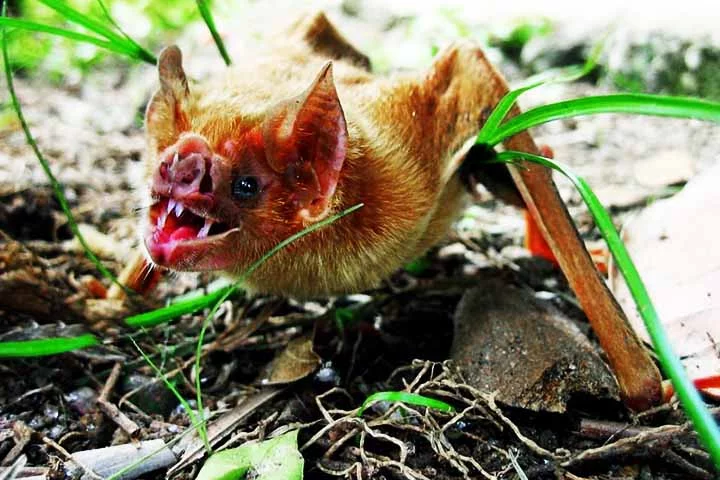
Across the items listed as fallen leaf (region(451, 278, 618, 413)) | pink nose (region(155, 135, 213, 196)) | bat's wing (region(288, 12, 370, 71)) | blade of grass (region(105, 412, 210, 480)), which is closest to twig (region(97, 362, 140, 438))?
blade of grass (region(105, 412, 210, 480))

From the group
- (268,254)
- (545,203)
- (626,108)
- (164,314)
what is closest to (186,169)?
(268,254)

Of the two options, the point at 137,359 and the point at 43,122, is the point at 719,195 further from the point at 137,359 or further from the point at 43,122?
the point at 43,122

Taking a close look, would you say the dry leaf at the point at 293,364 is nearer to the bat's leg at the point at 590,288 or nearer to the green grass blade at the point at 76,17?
the bat's leg at the point at 590,288

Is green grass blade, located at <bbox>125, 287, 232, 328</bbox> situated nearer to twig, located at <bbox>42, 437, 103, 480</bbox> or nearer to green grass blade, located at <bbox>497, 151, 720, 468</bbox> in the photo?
twig, located at <bbox>42, 437, 103, 480</bbox>

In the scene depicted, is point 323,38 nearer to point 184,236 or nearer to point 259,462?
point 184,236

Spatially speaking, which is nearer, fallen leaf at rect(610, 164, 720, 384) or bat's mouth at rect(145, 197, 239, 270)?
bat's mouth at rect(145, 197, 239, 270)

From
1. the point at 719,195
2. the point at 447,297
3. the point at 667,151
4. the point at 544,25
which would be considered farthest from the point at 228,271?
the point at 544,25
